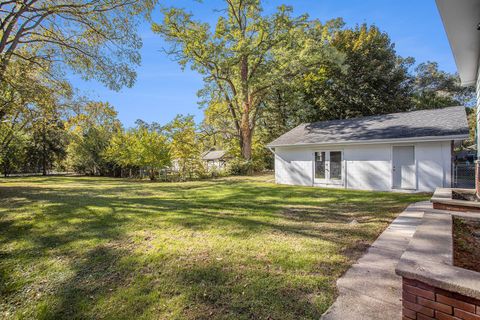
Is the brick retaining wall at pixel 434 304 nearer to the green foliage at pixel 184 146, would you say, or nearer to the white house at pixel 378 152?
the white house at pixel 378 152

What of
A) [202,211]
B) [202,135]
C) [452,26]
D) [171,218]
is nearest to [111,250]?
[171,218]

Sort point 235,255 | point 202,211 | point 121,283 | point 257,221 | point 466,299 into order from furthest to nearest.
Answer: point 202,211, point 257,221, point 235,255, point 121,283, point 466,299

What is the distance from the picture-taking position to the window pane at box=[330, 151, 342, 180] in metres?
11.7

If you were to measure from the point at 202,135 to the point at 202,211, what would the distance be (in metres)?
14.7

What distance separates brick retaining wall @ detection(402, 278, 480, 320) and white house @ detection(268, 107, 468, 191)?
9475 millimetres

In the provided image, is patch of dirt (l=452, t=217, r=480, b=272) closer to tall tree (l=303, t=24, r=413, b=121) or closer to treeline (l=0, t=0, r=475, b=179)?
treeline (l=0, t=0, r=475, b=179)

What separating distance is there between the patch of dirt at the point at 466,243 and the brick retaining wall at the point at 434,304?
3.17 feet

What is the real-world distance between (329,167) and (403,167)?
3.08 meters

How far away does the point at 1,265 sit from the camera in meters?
3.77

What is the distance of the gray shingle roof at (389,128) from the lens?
9.48m

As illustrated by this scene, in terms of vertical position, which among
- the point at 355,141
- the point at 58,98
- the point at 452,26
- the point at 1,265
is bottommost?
the point at 1,265

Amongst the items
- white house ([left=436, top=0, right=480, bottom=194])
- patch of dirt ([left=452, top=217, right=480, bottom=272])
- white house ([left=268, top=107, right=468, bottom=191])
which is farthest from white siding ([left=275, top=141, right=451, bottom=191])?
patch of dirt ([left=452, top=217, right=480, bottom=272])

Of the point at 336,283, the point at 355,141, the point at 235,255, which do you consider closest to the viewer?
the point at 336,283

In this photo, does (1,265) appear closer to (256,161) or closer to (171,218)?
(171,218)
